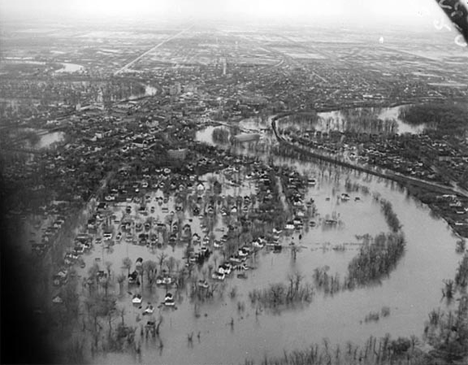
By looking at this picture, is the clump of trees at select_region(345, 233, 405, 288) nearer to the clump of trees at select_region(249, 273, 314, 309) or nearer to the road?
the clump of trees at select_region(249, 273, 314, 309)

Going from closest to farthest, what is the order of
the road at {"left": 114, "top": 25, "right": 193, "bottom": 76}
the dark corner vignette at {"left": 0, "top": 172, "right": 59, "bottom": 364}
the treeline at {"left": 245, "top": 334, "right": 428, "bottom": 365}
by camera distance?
the dark corner vignette at {"left": 0, "top": 172, "right": 59, "bottom": 364}, the treeline at {"left": 245, "top": 334, "right": 428, "bottom": 365}, the road at {"left": 114, "top": 25, "right": 193, "bottom": 76}

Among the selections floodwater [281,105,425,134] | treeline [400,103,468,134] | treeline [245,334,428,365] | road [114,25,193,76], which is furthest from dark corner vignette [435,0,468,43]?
road [114,25,193,76]

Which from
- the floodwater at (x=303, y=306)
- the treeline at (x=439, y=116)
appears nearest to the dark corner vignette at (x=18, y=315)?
the floodwater at (x=303, y=306)

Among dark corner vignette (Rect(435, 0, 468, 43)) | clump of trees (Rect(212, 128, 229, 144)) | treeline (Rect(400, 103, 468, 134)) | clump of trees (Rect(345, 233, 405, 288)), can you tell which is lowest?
clump of trees (Rect(212, 128, 229, 144))

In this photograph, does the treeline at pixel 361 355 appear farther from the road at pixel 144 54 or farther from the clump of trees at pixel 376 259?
the road at pixel 144 54

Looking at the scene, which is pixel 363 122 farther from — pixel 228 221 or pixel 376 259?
pixel 376 259

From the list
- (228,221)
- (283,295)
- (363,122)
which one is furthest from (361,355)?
(363,122)

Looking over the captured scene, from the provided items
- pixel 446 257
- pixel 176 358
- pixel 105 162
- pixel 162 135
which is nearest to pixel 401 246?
pixel 446 257

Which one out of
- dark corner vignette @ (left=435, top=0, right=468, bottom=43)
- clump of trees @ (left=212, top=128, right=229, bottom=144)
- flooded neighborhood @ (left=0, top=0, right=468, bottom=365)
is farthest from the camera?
clump of trees @ (left=212, top=128, right=229, bottom=144)
